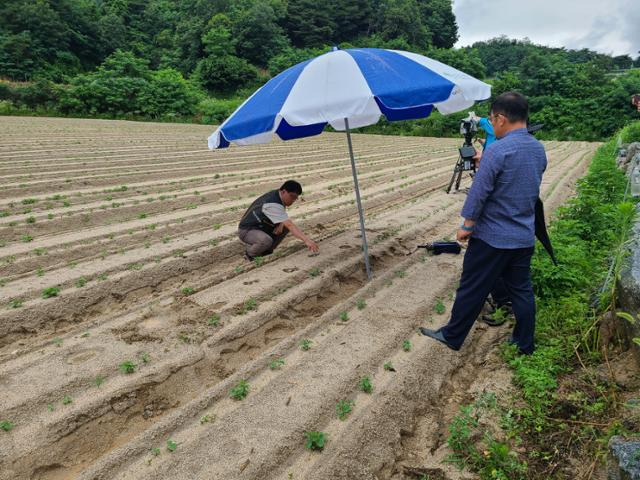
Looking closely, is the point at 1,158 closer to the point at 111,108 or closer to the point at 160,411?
the point at 160,411

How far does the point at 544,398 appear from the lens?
292 cm

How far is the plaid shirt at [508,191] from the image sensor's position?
9.37ft

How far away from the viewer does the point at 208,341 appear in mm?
3691

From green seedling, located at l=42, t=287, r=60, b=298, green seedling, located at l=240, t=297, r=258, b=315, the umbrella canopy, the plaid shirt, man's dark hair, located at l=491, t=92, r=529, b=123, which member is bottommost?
green seedling, located at l=240, t=297, r=258, b=315

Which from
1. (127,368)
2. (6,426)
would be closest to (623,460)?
(127,368)

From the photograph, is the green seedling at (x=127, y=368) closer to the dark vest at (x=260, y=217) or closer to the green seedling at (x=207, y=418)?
the green seedling at (x=207, y=418)

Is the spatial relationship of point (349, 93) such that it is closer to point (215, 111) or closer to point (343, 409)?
point (343, 409)

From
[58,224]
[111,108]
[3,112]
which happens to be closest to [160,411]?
[58,224]

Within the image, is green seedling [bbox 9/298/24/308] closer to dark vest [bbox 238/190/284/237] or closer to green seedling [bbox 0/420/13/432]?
green seedling [bbox 0/420/13/432]

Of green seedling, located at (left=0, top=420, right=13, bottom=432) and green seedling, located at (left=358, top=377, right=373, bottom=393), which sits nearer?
green seedling, located at (left=0, top=420, right=13, bottom=432)

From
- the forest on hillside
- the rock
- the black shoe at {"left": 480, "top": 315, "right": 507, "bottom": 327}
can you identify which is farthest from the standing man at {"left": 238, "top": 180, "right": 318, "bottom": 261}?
the forest on hillside

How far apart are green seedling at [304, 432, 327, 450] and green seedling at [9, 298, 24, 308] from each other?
10.2 ft

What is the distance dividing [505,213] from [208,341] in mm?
2480

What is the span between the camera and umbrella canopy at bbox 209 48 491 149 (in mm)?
3391
